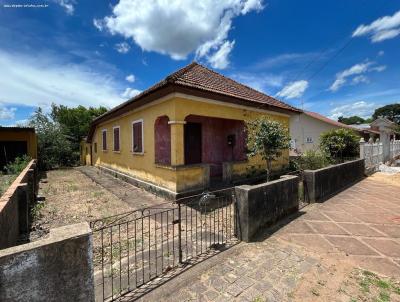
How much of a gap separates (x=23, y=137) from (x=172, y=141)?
1452 centimetres

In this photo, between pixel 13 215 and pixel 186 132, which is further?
pixel 186 132

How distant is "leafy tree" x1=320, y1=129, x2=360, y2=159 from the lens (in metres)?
11.6

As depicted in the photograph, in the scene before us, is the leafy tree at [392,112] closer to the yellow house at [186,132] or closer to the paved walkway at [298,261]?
the yellow house at [186,132]

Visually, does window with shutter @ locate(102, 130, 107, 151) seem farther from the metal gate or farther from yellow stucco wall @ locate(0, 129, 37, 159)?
the metal gate

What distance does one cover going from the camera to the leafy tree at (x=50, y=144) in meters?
18.0

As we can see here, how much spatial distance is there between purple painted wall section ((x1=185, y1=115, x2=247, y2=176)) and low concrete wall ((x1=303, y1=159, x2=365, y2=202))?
3.33 m

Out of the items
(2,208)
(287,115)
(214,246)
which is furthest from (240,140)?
(2,208)

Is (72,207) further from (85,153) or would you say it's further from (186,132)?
(85,153)

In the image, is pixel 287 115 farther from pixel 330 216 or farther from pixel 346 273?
pixel 346 273

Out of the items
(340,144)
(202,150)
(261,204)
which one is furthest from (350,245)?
(340,144)

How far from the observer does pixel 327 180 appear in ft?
23.3

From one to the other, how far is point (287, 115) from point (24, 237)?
10950mm

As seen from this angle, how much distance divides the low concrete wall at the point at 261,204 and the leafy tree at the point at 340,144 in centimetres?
771

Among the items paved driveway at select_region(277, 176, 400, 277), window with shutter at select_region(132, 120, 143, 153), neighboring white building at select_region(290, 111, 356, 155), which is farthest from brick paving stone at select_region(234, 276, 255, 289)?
neighboring white building at select_region(290, 111, 356, 155)
